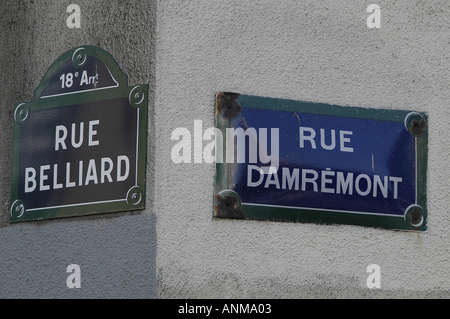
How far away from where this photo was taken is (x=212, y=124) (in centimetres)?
372

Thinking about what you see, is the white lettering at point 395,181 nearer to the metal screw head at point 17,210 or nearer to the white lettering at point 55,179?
the white lettering at point 55,179

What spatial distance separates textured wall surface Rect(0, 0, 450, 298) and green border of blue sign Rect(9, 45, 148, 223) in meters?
0.04

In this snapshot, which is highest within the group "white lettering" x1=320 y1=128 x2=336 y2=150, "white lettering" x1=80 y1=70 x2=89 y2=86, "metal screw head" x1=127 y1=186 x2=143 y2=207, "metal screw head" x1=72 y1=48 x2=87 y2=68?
"metal screw head" x1=72 y1=48 x2=87 y2=68

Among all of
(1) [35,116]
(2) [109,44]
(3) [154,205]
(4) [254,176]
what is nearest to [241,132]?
(4) [254,176]

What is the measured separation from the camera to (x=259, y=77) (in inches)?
151

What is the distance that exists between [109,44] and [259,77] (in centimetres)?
77

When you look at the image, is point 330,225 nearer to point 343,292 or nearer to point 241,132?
point 343,292

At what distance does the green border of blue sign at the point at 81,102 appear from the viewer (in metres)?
3.66

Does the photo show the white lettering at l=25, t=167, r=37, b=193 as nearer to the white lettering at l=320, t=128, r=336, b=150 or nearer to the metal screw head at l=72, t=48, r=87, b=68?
the metal screw head at l=72, t=48, r=87, b=68

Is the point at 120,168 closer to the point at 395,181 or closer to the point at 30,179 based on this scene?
the point at 30,179

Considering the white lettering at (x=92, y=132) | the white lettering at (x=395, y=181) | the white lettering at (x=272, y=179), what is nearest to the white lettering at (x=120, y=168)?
the white lettering at (x=92, y=132)

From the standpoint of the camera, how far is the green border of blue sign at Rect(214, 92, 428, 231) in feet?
12.1

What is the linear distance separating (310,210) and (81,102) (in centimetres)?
125

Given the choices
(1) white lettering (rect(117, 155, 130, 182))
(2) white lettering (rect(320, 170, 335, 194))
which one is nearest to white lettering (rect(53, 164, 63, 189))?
(1) white lettering (rect(117, 155, 130, 182))
